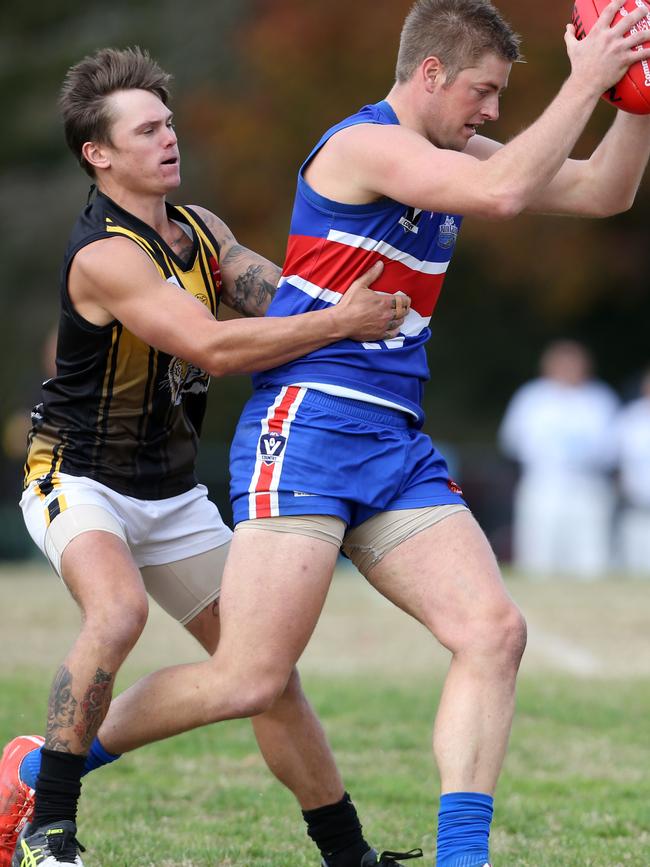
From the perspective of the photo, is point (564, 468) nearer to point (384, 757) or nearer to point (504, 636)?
point (384, 757)

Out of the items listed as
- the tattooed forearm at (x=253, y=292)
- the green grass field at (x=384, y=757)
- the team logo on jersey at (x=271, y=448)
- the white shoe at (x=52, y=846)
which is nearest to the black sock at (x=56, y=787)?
the white shoe at (x=52, y=846)

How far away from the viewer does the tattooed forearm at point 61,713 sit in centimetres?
438

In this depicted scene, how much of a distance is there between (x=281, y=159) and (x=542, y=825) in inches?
746

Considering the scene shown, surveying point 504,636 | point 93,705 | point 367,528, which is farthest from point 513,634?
point 93,705

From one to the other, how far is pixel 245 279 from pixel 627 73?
1471 millimetres

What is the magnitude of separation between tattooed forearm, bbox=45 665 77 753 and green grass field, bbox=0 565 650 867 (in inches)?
23.2

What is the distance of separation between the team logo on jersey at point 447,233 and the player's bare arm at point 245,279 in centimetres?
69

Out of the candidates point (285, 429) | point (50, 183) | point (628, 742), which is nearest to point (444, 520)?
point (285, 429)

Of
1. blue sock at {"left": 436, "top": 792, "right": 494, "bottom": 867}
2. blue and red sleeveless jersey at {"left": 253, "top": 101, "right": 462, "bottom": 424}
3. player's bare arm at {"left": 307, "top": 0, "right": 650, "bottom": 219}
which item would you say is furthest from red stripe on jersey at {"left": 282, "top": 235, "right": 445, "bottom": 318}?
blue sock at {"left": 436, "top": 792, "right": 494, "bottom": 867}

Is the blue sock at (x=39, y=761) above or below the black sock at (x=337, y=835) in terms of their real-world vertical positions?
above

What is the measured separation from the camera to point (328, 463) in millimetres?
4293

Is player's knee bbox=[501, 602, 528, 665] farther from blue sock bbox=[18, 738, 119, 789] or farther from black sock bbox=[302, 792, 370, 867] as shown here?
blue sock bbox=[18, 738, 119, 789]

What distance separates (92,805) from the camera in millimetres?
5629

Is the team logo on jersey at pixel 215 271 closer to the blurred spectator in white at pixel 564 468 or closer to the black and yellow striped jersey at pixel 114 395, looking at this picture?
the black and yellow striped jersey at pixel 114 395
